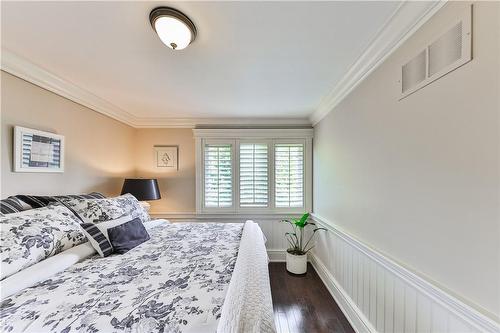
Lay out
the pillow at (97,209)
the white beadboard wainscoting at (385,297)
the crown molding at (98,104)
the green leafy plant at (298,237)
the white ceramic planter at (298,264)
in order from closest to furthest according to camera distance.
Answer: the white beadboard wainscoting at (385,297) < the crown molding at (98,104) < the pillow at (97,209) < the white ceramic planter at (298,264) < the green leafy plant at (298,237)

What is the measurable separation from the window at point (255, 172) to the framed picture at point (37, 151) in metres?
1.79

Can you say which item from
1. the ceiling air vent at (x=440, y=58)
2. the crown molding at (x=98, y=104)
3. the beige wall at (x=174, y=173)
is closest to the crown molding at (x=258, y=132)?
the crown molding at (x=98, y=104)

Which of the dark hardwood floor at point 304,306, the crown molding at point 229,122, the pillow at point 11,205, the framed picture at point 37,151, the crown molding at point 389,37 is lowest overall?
the dark hardwood floor at point 304,306

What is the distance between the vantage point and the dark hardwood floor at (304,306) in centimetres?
202

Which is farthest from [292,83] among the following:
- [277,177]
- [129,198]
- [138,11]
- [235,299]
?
[129,198]

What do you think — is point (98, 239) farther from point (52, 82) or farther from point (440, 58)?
point (440, 58)

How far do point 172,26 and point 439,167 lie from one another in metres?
1.69

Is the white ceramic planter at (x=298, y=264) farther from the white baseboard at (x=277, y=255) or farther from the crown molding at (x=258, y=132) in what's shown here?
the crown molding at (x=258, y=132)

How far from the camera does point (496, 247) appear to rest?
84cm

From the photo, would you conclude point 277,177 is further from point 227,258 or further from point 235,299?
point 235,299

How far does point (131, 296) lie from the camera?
3.51 feet

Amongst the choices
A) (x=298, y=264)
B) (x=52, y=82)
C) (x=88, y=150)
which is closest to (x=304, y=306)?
(x=298, y=264)

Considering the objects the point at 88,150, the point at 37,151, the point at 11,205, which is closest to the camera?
the point at 11,205

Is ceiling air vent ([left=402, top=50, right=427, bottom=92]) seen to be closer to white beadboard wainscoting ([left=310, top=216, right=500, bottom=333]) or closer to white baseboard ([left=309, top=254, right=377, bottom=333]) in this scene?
white beadboard wainscoting ([left=310, top=216, right=500, bottom=333])
